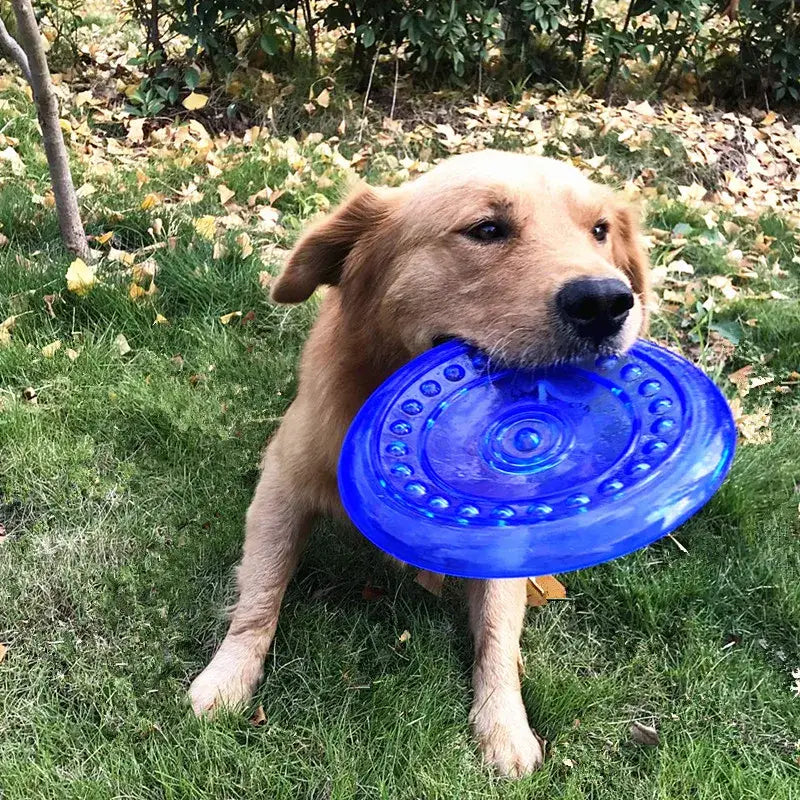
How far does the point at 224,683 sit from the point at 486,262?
1383 mm

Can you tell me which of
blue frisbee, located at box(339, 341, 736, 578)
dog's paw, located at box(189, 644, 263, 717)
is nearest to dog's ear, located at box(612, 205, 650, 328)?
blue frisbee, located at box(339, 341, 736, 578)

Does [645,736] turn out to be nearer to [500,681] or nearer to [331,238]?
[500,681]

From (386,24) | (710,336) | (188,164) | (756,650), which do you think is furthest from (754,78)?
(756,650)

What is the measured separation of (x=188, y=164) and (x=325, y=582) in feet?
10.6

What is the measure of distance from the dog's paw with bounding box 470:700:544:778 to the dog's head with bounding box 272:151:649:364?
38.4 inches

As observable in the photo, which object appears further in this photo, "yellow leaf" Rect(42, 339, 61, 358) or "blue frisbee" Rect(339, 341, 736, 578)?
"yellow leaf" Rect(42, 339, 61, 358)

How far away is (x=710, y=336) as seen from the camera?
4.10 meters

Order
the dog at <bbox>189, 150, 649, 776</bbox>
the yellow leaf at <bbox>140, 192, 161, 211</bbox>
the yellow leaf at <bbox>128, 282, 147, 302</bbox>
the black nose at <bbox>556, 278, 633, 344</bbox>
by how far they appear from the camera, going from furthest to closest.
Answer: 1. the yellow leaf at <bbox>140, 192, 161, 211</bbox>
2. the yellow leaf at <bbox>128, 282, 147, 302</bbox>
3. the dog at <bbox>189, 150, 649, 776</bbox>
4. the black nose at <bbox>556, 278, 633, 344</bbox>

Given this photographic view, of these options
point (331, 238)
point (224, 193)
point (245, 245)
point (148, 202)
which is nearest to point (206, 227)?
point (245, 245)

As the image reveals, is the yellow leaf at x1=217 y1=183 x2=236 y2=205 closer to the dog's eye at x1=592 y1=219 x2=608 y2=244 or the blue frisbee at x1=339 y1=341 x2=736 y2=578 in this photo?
the dog's eye at x1=592 y1=219 x2=608 y2=244

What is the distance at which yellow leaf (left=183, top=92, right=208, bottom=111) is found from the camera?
217 inches

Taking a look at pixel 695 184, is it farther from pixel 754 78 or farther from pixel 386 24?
pixel 386 24

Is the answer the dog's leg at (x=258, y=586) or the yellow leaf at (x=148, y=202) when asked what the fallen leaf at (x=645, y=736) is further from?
the yellow leaf at (x=148, y=202)

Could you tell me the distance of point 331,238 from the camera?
2525 millimetres
